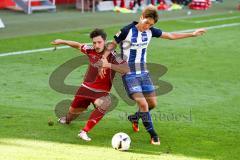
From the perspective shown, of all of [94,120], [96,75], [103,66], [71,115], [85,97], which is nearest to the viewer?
[103,66]

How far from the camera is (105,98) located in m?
9.17

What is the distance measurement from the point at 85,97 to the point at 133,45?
1.04 m

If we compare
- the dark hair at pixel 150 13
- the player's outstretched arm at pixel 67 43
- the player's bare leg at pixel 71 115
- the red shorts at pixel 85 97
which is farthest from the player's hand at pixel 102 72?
the dark hair at pixel 150 13

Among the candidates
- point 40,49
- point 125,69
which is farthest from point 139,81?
point 40,49

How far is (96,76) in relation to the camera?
30.1ft

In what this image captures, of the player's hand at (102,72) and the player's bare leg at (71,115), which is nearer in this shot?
the player's hand at (102,72)

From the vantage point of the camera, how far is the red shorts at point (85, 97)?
9172 millimetres

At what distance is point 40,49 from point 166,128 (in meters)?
8.21

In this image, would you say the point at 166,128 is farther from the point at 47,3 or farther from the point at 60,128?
the point at 47,3

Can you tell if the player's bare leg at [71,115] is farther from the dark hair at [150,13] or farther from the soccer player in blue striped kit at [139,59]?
the dark hair at [150,13]

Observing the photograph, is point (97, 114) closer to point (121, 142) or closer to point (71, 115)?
point (71, 115)

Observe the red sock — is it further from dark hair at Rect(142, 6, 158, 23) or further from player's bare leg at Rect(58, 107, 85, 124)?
dark hair at Rect(142, 6, 158, 23)

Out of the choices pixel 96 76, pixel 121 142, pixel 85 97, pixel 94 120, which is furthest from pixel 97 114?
pixel 121 142

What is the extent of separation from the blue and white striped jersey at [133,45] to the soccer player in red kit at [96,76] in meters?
0.11
